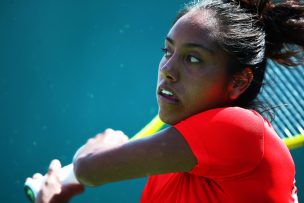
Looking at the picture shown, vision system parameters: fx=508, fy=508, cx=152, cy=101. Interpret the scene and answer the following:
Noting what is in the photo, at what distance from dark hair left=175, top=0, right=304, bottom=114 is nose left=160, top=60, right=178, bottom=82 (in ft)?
0.43

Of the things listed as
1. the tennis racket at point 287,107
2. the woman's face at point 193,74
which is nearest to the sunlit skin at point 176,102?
the woman's face at point 193,74

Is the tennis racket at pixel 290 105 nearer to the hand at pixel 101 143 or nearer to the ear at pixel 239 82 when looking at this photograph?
the ear at pixel 239 82

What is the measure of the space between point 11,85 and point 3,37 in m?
0.24

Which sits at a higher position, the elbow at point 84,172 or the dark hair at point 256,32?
the dark hair at point 256,32

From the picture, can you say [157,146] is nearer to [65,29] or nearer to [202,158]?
[202,158]

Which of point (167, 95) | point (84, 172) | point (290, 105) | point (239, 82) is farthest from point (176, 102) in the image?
point (290, 105)

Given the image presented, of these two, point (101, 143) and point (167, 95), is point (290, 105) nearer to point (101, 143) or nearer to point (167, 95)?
point (167, 95)

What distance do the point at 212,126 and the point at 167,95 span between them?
23 centimetres

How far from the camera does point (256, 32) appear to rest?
4.49 ft

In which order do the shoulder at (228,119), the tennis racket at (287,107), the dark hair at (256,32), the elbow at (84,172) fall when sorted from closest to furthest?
the shoulder at (228,119) → the elbow at (84,172) → the dark hair at (256,32) → the tennis racket at (287,107)

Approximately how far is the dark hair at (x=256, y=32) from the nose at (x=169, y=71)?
5.1 inches

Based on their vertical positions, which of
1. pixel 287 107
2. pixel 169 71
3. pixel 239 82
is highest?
pixel 169 71

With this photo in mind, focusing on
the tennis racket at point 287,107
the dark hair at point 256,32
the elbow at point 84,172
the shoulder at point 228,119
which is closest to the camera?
the shoulder at point 228,119

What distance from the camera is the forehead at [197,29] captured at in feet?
4.16
